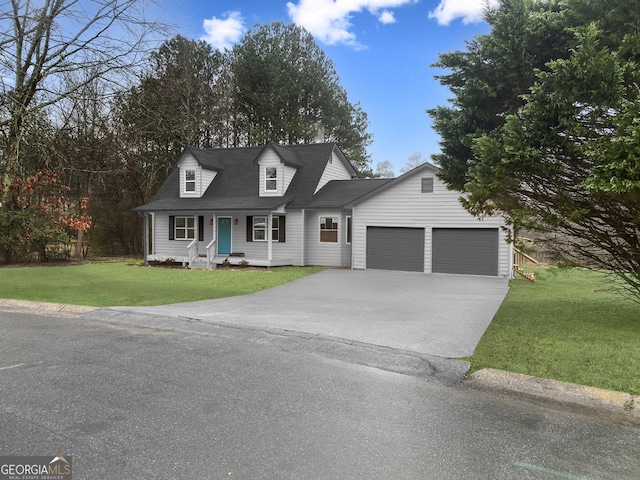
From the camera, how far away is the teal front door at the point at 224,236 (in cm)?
2208

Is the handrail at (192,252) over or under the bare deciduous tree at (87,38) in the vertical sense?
under

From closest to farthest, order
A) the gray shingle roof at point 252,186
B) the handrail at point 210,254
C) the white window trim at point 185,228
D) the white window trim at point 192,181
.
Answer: the handrail at point 210,254
the gray shingle roof at point 252,186
the white window trim at point 185,228
the white window trim at point 192,181

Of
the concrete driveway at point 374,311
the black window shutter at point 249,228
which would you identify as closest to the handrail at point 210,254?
the black window shutter at point 249,228

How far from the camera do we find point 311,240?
2125 centimetres

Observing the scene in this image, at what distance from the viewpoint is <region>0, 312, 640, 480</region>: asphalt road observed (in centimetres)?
306

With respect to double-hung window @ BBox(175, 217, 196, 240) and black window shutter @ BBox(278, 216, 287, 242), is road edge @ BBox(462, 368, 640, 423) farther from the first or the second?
double-hung window @ BBox(175, 217, 196, 240)

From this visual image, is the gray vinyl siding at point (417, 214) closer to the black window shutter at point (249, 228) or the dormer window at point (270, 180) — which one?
the dormer window at point (270, 180)

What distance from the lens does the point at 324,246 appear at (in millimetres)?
21016

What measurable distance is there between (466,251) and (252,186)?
1108 centimetres

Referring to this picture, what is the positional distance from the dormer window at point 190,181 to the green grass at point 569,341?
1695cm

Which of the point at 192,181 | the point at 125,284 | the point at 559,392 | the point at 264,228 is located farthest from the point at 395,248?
the point at 559,392

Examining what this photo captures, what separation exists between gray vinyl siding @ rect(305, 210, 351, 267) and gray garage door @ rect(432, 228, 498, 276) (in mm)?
4403

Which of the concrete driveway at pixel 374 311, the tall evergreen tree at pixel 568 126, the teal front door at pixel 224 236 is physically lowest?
the concrete driveway at pixel 374 311

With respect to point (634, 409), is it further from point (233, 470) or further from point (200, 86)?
point (200, 86)
